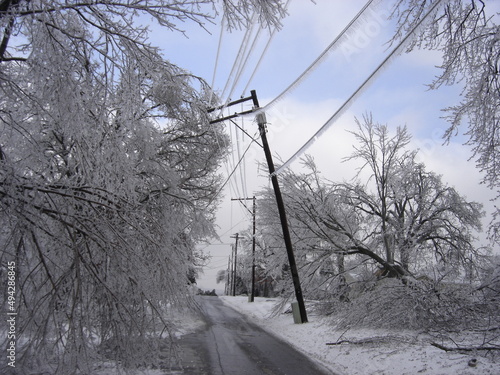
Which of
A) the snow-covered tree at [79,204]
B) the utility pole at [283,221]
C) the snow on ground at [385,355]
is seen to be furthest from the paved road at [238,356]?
the utility pole at [283,221]

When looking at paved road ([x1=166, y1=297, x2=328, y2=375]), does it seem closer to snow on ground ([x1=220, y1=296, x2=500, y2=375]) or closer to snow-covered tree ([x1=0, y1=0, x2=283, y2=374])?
snow on ground ([x1=220, y1=296, x2=500, y2=375])

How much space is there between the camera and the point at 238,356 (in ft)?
25.3

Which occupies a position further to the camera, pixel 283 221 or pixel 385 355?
pixel 283 221

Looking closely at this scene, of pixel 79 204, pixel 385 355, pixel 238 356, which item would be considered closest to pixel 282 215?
pixel 238 356

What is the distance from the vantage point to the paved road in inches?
254

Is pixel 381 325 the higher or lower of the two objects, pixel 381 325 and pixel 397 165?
the lower

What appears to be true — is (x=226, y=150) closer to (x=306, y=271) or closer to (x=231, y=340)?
(x=231, y=340)

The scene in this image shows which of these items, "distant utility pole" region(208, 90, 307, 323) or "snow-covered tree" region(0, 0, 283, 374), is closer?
"snow-covered tree" region(0, 0, 283, 374)

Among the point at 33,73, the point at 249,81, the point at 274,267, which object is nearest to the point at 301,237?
the point at 274,267

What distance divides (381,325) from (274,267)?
7.96 metres

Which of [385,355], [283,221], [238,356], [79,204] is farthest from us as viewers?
[283,221]

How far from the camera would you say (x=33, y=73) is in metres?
3.78

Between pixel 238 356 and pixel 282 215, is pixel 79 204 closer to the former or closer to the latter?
pixel 238 356

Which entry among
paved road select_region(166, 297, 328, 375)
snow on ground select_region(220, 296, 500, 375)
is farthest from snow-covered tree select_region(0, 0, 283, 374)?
snow on ground select_region(220, 296, 500, 375)
